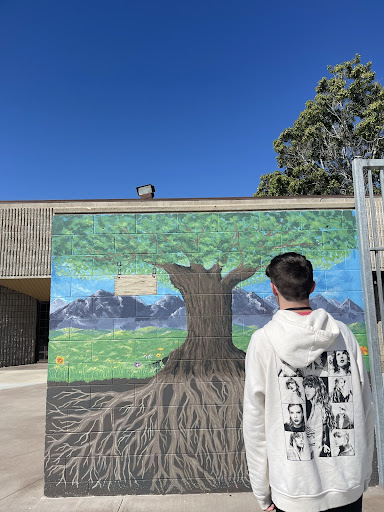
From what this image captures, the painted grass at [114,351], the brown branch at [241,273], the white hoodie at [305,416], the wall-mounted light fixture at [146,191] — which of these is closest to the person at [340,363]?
the white hoodie at [305,416]

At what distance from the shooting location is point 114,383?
12.9 feet

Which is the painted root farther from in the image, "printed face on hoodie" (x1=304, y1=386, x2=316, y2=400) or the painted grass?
"printed face on hoodie" (x1=304, y1=386, x2=316, y2=400)

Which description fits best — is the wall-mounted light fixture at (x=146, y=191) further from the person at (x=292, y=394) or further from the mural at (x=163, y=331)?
the person at (x=292, y=394)

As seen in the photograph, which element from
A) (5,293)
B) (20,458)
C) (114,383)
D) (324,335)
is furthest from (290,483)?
(5,293)

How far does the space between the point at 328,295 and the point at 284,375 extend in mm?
2619

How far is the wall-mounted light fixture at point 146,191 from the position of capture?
1738 cm

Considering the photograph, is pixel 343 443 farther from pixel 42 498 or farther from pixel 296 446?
pixel 42 498

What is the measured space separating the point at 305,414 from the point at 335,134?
22.7 m

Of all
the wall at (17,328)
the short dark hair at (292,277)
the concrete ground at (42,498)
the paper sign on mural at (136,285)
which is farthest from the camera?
the wall at (17,328)

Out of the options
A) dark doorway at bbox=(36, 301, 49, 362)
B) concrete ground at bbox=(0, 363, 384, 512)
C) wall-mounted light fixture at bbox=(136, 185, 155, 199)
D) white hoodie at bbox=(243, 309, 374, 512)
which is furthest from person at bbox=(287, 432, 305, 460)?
dark doorway at bbox=(36, 301, 49, 362)

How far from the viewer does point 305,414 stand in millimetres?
1657

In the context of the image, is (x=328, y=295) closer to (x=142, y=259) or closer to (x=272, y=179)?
(x=142, y=259)

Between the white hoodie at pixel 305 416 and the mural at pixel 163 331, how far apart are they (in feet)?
7.49

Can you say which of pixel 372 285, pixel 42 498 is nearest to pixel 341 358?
pixel 372 285
